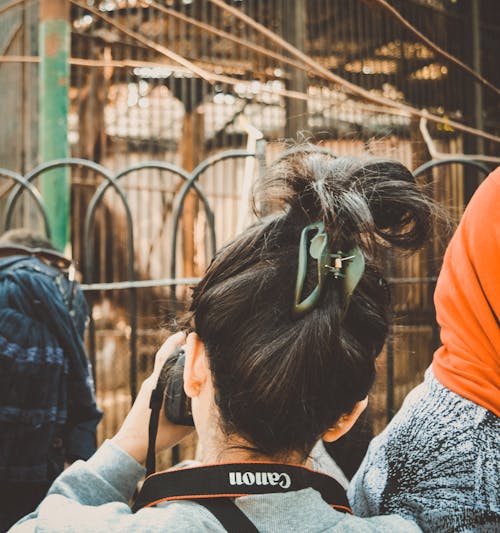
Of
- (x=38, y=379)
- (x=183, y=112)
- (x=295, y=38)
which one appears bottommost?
(x=38, y=379)

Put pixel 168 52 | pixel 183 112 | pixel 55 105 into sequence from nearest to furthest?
pixel 168 52, pixel 55 105, pixel 183 112

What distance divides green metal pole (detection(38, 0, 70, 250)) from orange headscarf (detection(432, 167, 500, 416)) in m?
1.66

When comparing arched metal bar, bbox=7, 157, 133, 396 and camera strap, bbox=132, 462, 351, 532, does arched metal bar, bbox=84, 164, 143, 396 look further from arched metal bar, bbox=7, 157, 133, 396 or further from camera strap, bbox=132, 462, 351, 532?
camera strap, bbox=132, 462, 351, 532

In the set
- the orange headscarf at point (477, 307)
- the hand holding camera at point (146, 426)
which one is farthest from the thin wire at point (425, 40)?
the hand holding camera at point (146, 426)

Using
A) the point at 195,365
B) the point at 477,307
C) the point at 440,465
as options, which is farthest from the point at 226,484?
the point at 477,307

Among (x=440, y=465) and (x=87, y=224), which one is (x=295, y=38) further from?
(x=440, y=465)

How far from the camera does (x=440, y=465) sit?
1080 mm

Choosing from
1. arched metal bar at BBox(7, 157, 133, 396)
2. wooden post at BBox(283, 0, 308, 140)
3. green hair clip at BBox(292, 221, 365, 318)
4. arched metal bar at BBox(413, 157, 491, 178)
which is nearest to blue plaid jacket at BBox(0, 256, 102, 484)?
arched metal bar at BBox(7, 157, 133, 396)

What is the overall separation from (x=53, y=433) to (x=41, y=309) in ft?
1.51

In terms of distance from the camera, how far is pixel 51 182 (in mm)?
2320

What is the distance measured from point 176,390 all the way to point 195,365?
168 millimetres

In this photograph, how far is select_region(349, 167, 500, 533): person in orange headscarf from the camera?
3.43 ft

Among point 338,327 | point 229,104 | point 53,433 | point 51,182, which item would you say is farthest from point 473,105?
point 338,327

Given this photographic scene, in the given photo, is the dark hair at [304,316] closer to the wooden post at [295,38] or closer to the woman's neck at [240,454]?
the woman's neck at [240,454]
